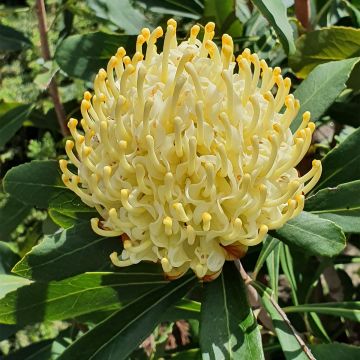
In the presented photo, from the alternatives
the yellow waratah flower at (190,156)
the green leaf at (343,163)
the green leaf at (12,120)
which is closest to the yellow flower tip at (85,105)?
the yellow waratah flower at (190,156)

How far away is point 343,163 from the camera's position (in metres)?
1.25

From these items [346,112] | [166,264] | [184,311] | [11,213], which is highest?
[166,264]

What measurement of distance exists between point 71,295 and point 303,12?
866 mm

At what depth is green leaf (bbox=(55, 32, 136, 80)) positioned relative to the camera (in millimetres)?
1456

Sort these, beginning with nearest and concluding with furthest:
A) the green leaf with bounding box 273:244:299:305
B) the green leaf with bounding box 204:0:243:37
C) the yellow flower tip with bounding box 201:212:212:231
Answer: the yellow flower tip with bounding box 201:212:212:231
the green leaf with bounding box 204:0:243:37
the green leaf with bounding box 273:244:299:305

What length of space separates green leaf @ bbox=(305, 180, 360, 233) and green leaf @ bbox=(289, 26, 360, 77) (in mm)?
393

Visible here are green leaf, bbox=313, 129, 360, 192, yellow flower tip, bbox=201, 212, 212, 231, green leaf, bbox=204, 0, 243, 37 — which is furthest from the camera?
green leaf, bbox=204, 0, 243, 37

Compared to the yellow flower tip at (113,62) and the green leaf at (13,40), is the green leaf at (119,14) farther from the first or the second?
the yellow flower tip at (113,62)

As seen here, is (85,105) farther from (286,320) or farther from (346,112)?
(346,112)

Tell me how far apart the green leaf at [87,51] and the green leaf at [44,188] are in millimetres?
277

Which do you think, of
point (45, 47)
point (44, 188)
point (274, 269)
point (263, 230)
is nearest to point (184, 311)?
point (274, 269)

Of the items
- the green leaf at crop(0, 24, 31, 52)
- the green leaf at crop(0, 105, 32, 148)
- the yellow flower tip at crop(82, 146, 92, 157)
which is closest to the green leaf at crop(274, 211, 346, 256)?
the yellow flower tip at crop(82, 146, 92, 157)

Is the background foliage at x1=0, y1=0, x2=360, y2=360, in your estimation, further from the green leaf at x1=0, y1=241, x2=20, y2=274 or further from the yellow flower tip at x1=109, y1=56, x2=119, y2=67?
the yellow flower tip at x1=109, y1=56, x2=119, y2=67

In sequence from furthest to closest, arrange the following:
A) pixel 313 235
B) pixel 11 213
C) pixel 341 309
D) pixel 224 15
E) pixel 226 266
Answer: pixel 11 213, pixel 224 15, pixel 341 309, pixel 226 266, pixel 313 235
